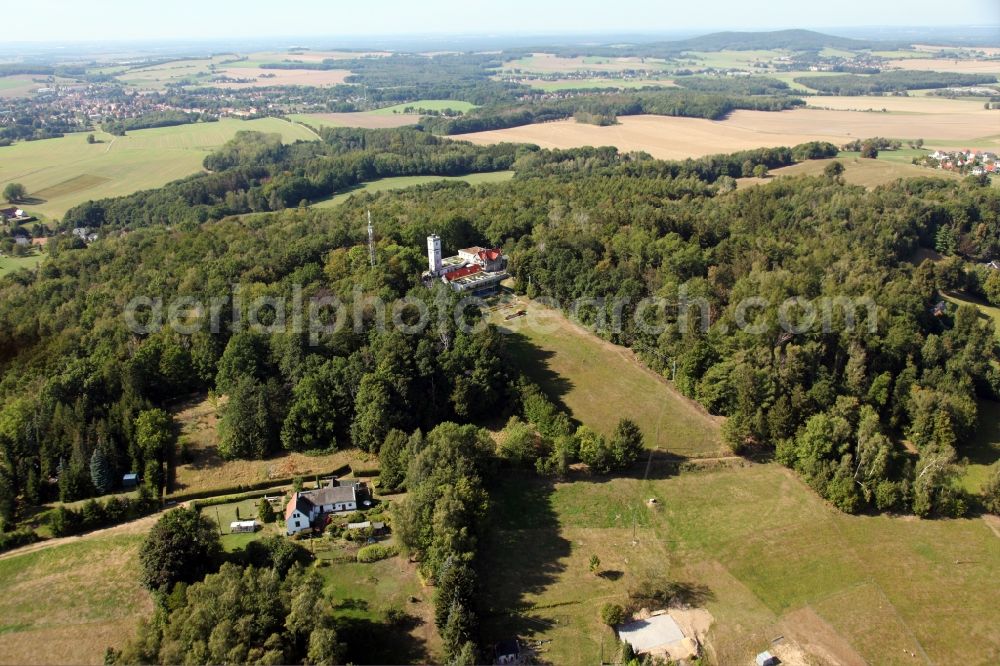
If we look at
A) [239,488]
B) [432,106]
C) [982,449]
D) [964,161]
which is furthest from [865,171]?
[432,106]

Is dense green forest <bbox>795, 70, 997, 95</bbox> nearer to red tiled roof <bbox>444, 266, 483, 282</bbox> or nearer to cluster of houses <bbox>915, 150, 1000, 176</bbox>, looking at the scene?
cluster of houses <bbox>915, 150, 1000, 176</bbox>

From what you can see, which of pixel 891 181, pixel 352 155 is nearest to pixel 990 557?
pixel 891 181

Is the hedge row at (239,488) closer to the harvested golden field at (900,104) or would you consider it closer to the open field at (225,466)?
the open field at (225,466)

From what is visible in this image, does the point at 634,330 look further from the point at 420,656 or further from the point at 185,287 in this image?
the point at 185,287

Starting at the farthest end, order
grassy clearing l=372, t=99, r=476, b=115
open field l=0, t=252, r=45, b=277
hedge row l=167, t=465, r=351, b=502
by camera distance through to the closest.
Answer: grassy clearing l=372, t=99, r=476, b=115, open field l=0, t=252, r=45, b=277, hedge row l=167, t=465, r=351, b=502

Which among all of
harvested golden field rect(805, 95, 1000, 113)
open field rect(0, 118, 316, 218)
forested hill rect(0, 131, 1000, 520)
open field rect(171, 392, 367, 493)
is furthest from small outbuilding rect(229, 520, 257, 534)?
harvested golden field rect(805, 95, 1000, 113)

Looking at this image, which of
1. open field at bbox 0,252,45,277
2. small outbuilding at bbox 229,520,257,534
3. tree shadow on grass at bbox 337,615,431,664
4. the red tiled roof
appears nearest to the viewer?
tree shadow on grass at bbox 337,615,431,664

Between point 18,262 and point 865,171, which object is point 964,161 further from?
point 18,262
